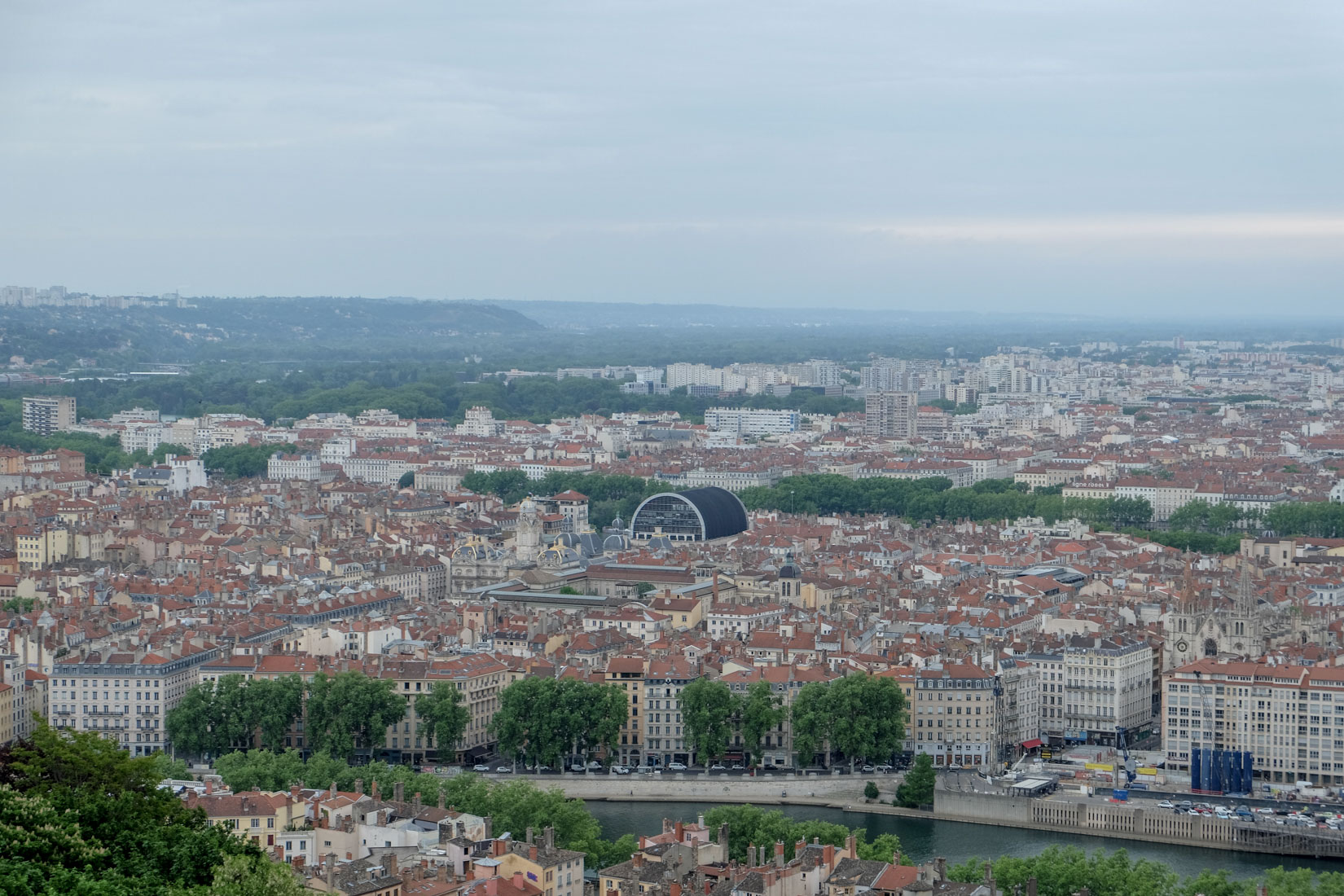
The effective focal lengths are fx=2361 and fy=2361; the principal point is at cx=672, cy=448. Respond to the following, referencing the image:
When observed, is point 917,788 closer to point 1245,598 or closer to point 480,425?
point 1245,598

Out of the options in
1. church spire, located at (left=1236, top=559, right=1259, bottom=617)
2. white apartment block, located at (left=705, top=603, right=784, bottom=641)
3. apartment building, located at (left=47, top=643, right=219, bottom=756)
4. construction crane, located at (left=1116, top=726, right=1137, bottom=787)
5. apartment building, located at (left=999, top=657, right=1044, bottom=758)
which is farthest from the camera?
white apartment block, located at (left=705, top=603, right=784, bottom=641)

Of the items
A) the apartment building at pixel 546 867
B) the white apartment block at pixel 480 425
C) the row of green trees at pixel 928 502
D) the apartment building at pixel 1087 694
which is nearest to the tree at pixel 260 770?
the apartment building at pixel 546 867

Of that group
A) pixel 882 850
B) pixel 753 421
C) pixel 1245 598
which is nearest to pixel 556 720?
pixel 882 850

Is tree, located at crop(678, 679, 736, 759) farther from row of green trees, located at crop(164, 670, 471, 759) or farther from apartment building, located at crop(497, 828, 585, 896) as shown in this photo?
apartment building, located at crop(497, 828, 585, 896)

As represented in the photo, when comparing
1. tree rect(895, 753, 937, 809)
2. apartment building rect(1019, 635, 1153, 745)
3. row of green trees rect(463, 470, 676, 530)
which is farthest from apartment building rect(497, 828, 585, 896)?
row of green trees rect(463, 470, 676, 530)

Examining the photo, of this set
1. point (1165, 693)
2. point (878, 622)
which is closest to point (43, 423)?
point (878, 622)

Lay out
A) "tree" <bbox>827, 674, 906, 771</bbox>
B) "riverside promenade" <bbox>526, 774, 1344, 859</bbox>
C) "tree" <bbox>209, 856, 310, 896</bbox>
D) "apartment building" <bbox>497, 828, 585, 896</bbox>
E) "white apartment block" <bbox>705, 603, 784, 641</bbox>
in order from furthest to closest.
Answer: "white apartment block" <bbox>705, 603, 784, 641</bbox>, "tree" <bbox>827, 674, 906, 771</bbox>, "riverside promenade" <bbox>526, 774, 1344, 859</bbox>, "apartment building" <bbox>497, 828, 585, 896</bbox>, "tree" <bbox>209, 856, 310, 896</bbox>
